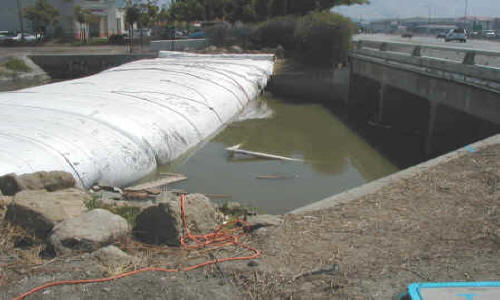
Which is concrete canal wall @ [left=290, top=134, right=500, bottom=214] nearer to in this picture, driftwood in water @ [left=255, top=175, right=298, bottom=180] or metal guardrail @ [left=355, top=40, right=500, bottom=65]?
metal guardrail @ [left=355, top=40, right=500, bottom=65]

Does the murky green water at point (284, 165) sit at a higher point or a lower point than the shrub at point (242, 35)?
lower

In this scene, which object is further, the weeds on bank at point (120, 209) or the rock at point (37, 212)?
the weeds on bank at point (120, 209)

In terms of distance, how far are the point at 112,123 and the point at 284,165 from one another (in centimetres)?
501

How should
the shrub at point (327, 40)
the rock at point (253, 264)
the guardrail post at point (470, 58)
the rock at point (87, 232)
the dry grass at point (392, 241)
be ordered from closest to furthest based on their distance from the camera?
the dry grass at point (392, 241) → the rock at point (253, 264) → the rock at point (87, 232) → the guardrail post at point (470, 58) → the shrub at point (327, 40)

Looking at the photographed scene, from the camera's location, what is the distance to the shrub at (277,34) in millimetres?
36500

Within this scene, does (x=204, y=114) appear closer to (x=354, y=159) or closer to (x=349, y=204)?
(x=354, y=159)

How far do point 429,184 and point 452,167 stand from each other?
94 centimetres

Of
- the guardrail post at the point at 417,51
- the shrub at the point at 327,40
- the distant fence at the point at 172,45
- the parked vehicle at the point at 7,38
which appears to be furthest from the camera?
the parked vehicle at the point at 7,38

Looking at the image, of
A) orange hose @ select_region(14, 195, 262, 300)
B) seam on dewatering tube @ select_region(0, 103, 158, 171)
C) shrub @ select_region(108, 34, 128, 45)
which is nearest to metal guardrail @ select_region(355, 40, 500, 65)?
seam on dewatering tube @ select_region(0, 103, 158, 171)

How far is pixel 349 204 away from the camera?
659 cm

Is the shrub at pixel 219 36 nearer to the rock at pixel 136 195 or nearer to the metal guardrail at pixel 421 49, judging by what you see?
the metal guardrail at pixel 421 49

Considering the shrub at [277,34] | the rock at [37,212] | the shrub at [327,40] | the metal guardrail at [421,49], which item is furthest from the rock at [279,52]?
the rock at [37,212]

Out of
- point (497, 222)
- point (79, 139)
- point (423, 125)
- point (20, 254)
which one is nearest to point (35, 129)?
point (79, 139)

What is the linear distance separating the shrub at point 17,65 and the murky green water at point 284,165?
23.7m
